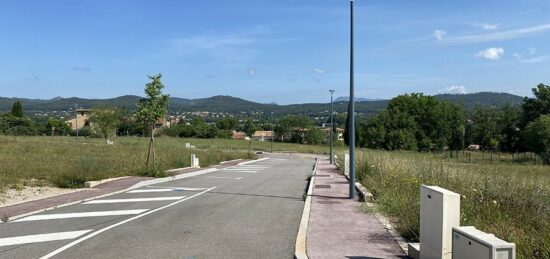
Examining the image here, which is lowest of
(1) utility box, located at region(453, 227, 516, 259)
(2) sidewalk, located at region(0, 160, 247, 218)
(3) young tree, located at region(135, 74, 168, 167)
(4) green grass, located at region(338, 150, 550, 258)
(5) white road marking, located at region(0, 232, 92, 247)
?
(2) sidewalk, located at region(0, 160, 247, 218)

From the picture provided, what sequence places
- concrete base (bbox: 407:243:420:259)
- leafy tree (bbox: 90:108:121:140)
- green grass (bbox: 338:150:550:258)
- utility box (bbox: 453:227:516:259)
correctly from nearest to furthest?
utility box (bbox: 453:227:516:259) → green grass (bbox: 338:150:550:258) → concrete base (bbox: 407:243:420:259) → leafy tree (bbox: 90:108:121:140)

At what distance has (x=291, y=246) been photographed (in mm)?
9297

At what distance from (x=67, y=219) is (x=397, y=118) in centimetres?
10231

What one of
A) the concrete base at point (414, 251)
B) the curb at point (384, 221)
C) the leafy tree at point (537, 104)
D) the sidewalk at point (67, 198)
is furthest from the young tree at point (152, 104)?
the leafy tree at point (537, 104)

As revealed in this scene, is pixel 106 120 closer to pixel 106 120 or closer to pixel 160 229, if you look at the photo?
pixel 106 120

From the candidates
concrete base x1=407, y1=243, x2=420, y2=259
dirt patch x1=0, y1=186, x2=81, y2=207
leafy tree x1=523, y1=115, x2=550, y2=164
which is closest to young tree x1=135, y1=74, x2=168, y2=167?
dirt patch x1=0, y1=186, x2=81, y2=207

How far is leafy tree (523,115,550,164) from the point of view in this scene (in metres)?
73.5

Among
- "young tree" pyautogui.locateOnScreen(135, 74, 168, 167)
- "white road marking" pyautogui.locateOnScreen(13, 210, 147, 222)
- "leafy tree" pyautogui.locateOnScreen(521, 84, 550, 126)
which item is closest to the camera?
"white road marking" pyautogui.locateOnScreen(13, 210, 147, 222)

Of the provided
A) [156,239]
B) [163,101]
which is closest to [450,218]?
[156,239]

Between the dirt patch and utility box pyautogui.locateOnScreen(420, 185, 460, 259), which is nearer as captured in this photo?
utility box pyautogui.locateOnScreen(420, 185, 460, 259)

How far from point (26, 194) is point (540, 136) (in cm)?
7418

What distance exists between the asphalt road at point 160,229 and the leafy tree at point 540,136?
213 feet

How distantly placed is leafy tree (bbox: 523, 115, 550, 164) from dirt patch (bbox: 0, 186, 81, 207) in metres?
65.9

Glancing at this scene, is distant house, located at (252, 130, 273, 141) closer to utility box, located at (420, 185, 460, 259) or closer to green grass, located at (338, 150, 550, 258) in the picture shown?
green grass, located at (338, 150, 550, 258)
